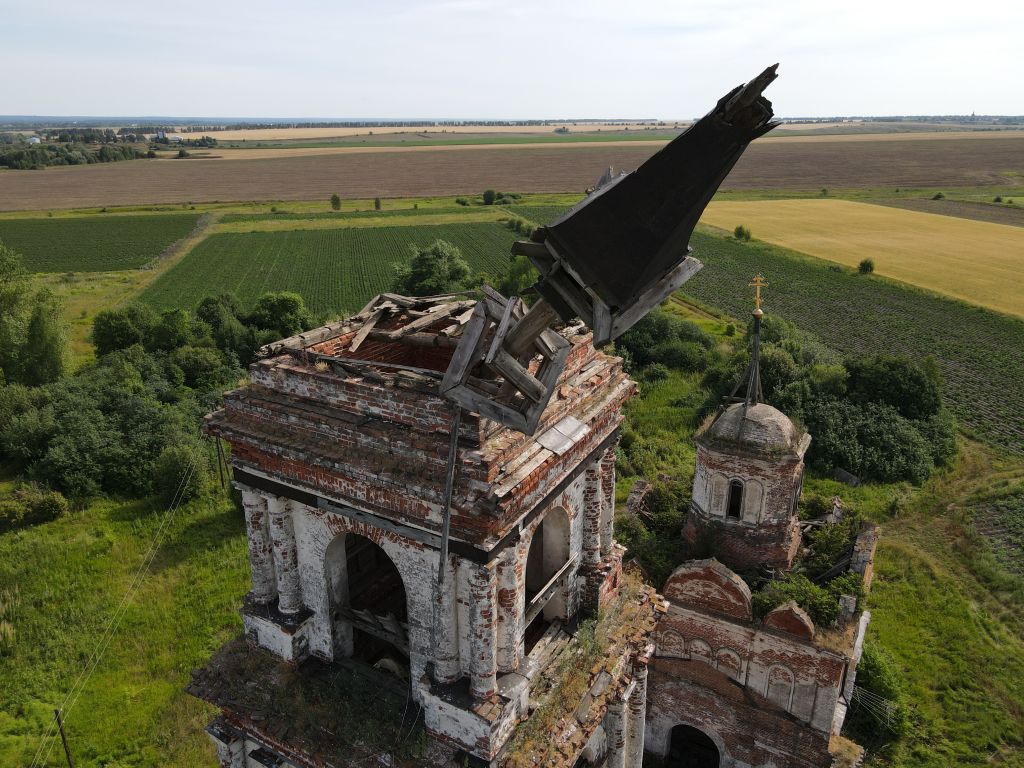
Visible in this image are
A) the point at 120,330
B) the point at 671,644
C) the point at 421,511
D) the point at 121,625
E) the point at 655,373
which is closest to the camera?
the point at 421,511

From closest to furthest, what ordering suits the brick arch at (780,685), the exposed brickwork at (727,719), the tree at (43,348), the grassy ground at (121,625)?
the brick arch at (780,685) < the exposed brickwork at (727,719) < the grassy ground at (121,625) < the tree at (43,348)

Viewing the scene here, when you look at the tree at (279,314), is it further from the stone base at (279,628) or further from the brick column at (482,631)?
the brick column at (482,631)

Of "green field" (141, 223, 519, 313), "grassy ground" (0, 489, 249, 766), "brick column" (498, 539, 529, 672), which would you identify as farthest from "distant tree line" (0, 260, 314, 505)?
"brick column" (498, 539, 529, 672)

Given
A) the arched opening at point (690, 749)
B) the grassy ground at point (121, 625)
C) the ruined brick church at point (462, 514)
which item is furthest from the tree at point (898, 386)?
the grassy ground at point (121, 625)

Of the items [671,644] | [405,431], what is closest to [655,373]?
[671,644]

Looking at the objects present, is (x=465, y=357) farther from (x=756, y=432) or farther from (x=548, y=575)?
(x=756, y=432)

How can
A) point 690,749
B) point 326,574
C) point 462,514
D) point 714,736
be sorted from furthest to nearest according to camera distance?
1. point 690,749
2. point 714,736
3. point 326,574
4. point 462,514
